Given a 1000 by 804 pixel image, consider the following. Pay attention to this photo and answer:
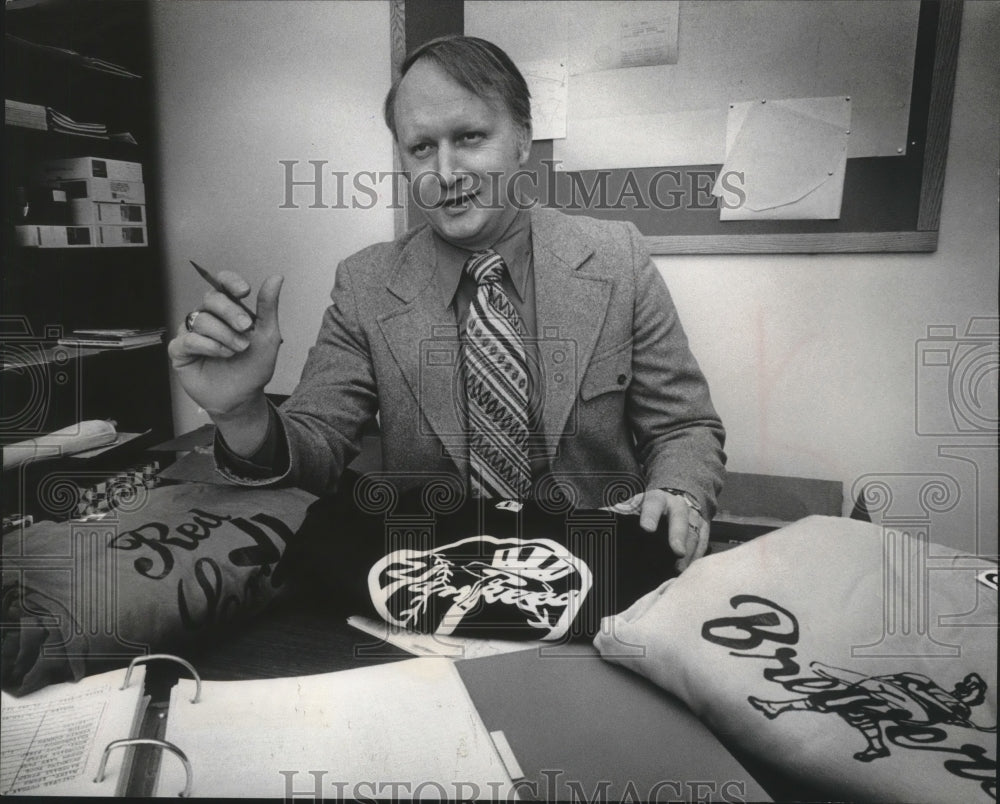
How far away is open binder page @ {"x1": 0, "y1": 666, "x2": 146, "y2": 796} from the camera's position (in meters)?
0.37

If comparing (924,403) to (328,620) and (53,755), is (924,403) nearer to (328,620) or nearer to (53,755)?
(328,620)

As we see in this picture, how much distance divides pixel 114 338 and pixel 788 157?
584 mm

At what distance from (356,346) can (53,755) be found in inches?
17.7

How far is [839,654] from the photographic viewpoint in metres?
0.40

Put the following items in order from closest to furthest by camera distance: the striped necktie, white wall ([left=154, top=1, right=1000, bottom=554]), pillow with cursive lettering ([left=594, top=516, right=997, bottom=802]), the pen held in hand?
pillow with cursive lettering ([left=594, top=516, right=997, bottom=802]) → the pen held in hand → white wall ([left=154, top=1, right=1000, bottom=554]) → the striped necktie

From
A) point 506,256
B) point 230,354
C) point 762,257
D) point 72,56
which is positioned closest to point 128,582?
point 230,354

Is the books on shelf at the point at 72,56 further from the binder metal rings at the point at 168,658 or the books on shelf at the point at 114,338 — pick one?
the binder metal rings at the point at 168,658

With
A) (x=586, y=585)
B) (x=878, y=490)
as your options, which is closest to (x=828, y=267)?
(x=878, y=490)

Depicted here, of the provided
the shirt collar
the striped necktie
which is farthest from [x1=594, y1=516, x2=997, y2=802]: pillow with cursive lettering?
the shirt collar

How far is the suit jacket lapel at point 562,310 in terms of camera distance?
0.70m

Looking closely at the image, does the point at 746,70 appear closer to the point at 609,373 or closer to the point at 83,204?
the point at 609,373

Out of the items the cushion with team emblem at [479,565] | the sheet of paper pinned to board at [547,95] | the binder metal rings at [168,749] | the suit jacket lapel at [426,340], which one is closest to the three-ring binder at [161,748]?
the binder metal rings at [168,749]

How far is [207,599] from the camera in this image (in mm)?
458

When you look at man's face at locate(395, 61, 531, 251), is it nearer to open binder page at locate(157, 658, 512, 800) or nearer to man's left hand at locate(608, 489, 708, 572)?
man's left hand at locate(608, 489, 708, 572)
